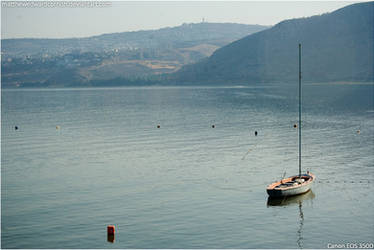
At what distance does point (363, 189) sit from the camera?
51312 mm

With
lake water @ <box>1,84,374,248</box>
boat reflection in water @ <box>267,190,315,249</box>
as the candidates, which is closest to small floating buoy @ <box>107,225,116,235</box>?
lake water @ <box>1,84,374,248</box>

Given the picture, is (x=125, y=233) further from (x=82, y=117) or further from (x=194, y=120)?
(x=82, y=117)

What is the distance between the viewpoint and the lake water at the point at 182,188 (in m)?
39.3

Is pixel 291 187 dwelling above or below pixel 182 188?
above

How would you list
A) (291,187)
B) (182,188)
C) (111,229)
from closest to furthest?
(111,229)
(291,187)
(182,188)

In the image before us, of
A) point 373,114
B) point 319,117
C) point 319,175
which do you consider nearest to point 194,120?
point 319,117

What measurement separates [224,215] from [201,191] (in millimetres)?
Result: 7765

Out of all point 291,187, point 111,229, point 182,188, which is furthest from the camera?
point 182,188

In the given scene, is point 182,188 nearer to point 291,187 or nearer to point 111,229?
point 291,187

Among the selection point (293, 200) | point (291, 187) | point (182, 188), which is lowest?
point (293, 200)

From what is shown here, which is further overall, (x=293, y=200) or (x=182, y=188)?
(x=182, y=188)

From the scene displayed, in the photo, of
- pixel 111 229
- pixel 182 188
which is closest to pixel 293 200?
pixel 182 188

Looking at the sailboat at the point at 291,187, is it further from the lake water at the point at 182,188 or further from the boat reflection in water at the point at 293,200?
the lake water at the point at 182,188

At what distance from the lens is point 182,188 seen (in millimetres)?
52625
